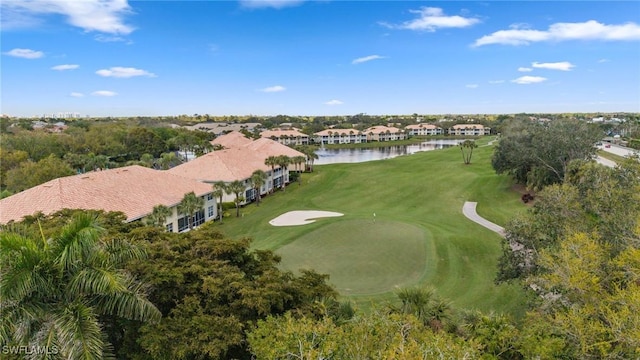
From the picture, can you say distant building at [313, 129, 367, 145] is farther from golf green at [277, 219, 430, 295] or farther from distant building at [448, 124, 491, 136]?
golf green at [277, 219, 430, 295]

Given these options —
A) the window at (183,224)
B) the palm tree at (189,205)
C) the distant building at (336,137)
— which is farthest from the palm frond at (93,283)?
the distant building at (336,137)

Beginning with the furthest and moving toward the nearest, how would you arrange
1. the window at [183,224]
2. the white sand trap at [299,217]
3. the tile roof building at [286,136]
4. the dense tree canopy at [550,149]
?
A: the tile roof building at [286,136] → the dense tree canopy at [550,149] → the white sand trap at [299,217] → the window at [183,224]

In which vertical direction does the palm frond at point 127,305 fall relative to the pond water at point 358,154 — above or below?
above

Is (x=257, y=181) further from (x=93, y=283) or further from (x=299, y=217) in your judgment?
(x=93, y=283)

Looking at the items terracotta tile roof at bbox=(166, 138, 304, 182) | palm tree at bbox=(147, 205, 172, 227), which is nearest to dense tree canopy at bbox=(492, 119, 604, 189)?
terracotta tile roof at bbox=(166, 138, 304, 182)

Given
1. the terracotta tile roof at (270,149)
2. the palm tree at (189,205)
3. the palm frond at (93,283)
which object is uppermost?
the palm frond at (93,283)

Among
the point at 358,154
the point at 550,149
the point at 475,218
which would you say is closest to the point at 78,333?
the point at 475,218

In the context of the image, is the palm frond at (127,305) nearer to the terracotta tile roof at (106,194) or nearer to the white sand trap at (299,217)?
the terracotta tile roof at (106,194)

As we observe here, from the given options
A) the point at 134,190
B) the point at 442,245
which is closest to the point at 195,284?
the point at 442,245
